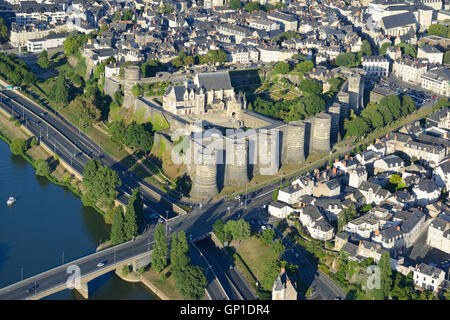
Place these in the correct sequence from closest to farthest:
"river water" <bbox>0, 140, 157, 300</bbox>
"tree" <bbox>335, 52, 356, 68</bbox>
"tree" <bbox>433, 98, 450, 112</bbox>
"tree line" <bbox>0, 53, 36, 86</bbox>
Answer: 1. "river water" <bbox>0, 140, 157, 300</bbox>
2. "tree" <bbox>433, 98, 450, 112</bbox>
3. "tree line" <bbox>0, 53, 36, 86</bbox>
4. "tree" <bbox>335, 52, 356, 68</bbox>

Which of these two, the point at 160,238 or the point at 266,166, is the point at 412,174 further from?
the point at 160,238

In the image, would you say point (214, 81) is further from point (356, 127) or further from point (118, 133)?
point (356, 127)

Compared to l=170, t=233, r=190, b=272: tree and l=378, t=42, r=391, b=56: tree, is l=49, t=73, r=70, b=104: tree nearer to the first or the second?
l=170, t=233, r=190, b=272: tree

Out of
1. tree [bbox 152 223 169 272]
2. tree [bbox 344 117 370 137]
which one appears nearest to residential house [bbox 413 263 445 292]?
tree [bbox 152 223 169 272]

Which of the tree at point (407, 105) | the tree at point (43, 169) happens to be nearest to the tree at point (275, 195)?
the tree at point (43, 169)

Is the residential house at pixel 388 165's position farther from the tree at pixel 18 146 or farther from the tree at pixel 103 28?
the tree at pixel 103 28

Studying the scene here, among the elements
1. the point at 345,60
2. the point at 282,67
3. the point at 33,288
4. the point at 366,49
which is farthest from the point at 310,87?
the point at 33,288
